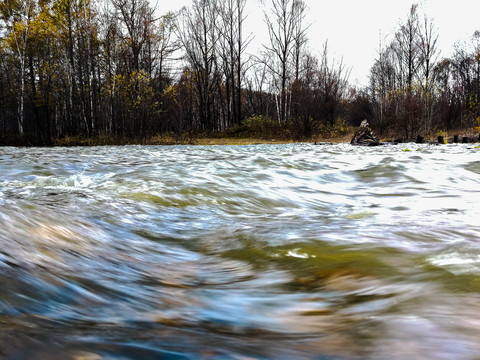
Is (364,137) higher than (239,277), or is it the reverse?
(364,137)

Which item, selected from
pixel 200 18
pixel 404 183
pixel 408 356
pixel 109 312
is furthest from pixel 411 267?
pixel 200 18

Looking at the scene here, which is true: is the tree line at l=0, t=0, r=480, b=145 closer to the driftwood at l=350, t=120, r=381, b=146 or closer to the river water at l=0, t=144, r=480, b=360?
the driftwood at l=350, t=120, r=381, b=146

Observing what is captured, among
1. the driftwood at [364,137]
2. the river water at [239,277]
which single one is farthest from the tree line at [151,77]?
the river water at [239,277]

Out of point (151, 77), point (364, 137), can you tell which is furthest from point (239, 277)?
point (151, 77)

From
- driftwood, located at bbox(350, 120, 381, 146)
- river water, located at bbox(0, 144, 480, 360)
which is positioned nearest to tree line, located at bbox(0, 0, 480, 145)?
driftwood, located at bbox(350, 120, 381, 146)

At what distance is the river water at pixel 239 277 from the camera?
1.01m

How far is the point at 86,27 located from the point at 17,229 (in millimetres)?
27444

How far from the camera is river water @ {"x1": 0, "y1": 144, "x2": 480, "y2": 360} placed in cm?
101

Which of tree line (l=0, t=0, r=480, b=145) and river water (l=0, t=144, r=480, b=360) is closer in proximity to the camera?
river water (l=0, t=144, r=480, b=360)

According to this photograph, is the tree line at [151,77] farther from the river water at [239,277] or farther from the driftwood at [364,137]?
the river water at [239,277]

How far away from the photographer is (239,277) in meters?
1.90

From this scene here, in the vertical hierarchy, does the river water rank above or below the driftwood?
below

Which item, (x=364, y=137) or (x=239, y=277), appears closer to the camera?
(x=239, y=277)

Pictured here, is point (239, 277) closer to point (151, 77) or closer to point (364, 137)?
point (364, 137)
